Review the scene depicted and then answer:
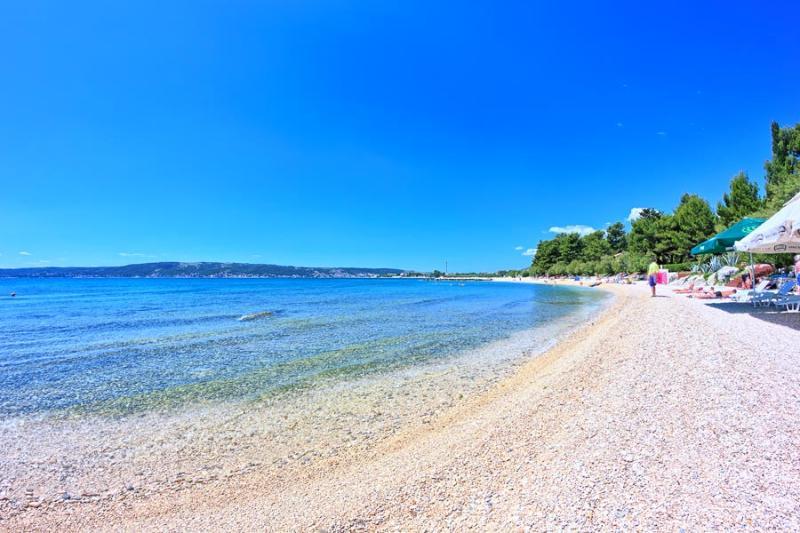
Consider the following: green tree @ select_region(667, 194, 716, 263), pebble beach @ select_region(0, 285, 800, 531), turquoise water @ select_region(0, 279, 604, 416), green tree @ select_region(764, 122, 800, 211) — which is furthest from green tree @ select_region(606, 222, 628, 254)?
pebble beach @ select_region(0, 285, 800, 531)

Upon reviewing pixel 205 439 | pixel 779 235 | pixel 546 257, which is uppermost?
pixel 546 257

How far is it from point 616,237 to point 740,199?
178 feet

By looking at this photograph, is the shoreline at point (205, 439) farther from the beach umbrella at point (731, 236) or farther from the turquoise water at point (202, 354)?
the beach umbrella at point (731, 236)

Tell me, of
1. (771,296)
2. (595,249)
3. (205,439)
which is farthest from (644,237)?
(205,439)

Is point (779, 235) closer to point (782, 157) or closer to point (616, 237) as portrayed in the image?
point (782, 157)

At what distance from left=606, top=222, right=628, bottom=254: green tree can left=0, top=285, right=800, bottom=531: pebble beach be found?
8552 cm

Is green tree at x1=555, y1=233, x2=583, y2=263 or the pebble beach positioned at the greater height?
green tree at x1=555, y1=233, x2=583, y2=263

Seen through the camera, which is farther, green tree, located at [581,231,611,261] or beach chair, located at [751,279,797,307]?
green tree, located at [581,231,611,261]

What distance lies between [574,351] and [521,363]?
60.2 inches

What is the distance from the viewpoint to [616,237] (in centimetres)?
8262

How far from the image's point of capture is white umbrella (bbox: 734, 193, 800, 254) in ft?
25.8

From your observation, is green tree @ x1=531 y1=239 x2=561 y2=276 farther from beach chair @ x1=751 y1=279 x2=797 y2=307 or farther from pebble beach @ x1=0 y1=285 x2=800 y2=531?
pebble beach @ x1=0 y1=285 x2=800 y2=531

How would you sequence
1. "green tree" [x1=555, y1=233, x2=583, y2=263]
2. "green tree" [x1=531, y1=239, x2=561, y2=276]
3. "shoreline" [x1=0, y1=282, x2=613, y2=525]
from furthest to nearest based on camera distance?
"green tree" [x1=531, y1=239, x2=561, y2=276], "green tree" [x1=555, y1=233, x2=583, y2=263], "shoreline" [x1=0, y1=282, x2=613, y2=525]

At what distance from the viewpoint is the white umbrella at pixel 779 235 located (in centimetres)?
787
